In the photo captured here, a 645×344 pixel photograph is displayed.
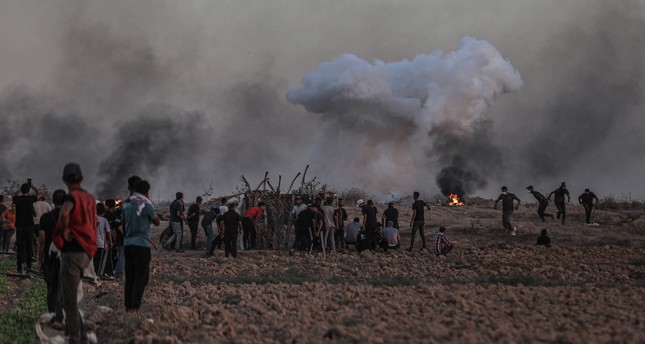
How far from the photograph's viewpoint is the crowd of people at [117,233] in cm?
836

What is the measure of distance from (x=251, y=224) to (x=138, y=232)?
43.5 ft

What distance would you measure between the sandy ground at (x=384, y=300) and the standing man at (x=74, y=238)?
926mm

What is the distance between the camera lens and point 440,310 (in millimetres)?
9289

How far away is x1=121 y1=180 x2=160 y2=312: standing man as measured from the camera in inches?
399

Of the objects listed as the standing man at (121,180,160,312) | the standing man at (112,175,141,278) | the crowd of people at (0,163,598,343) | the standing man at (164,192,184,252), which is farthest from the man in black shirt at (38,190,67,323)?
the standing man at (164,192,184,252)

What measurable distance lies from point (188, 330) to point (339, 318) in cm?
169

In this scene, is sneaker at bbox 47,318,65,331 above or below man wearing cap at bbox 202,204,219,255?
below

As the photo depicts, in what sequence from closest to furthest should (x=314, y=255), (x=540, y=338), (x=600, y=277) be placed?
(x=540, y=338)
(x=600, y=277)
(x=314, y=255)

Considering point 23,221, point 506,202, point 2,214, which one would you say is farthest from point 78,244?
point 506,202

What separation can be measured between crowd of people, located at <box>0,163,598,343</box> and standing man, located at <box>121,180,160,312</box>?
0.01 metres

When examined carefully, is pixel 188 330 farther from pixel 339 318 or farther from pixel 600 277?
pixel 600 277

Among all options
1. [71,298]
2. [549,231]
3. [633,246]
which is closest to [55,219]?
[71,298]

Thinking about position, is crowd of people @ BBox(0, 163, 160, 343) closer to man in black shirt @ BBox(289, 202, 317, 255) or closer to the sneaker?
the sneaker

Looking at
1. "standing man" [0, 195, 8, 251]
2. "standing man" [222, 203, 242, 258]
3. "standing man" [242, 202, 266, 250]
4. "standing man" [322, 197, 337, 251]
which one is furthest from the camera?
"standing man" [242, 202, 266, 250]
